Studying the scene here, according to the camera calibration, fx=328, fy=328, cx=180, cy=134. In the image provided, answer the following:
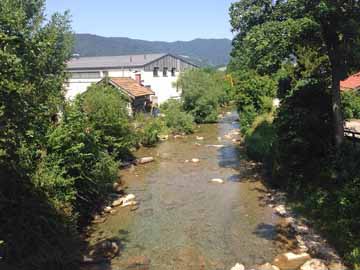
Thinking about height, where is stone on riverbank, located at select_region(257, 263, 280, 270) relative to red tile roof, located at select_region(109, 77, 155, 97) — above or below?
below

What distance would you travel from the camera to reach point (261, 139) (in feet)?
59.0

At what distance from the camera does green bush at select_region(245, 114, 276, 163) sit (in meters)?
16.3

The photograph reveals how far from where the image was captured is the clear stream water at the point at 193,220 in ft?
29.4

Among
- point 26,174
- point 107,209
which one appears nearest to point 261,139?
point 107,209

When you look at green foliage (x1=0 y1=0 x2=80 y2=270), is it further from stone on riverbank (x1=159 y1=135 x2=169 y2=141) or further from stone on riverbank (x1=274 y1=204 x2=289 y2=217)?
stone on riverbank (x1=159 y1=135 x2=169 y2=141)

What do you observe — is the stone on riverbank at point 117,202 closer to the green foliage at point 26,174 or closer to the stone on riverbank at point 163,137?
the green foliage at point 26,174

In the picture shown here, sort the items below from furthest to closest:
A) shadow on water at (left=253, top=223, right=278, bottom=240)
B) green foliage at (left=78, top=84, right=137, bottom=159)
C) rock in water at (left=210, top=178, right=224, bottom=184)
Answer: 1. green foliage at (left=78, top=84, right=137, bottom=159)
2. rock in water at (left=210, top=178, right=224, bottom=184)
3. shadow on water at (left=253, top=223, right=278, bottom=240)

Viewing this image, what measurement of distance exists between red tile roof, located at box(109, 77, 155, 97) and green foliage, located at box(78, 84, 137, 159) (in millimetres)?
8131

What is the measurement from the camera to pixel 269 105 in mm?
23391

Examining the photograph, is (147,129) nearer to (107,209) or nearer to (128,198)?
(128,198)

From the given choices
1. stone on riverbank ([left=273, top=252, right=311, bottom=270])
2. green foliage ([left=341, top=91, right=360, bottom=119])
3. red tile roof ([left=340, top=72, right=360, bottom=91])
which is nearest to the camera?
stone on riverbank ([left=273, top=252, right=311, bottom=270])

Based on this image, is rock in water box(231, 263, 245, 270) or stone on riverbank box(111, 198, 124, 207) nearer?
rock in water box(231, 263, 245, 270)

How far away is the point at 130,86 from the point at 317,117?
18.7 meters

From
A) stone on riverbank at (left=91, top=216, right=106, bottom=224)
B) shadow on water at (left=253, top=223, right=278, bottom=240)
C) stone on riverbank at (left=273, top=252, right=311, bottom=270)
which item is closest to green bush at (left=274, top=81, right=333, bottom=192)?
shadow on water at (left=253, top=223, right=278, bottom=240)
